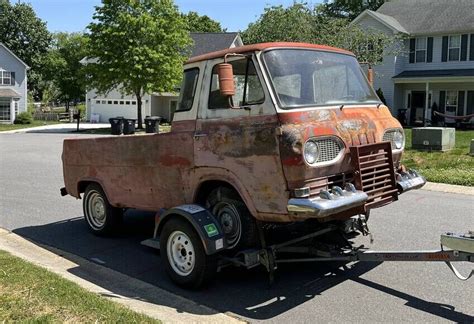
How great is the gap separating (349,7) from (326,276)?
192 feet

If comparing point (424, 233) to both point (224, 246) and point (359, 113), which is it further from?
point (224, 246)

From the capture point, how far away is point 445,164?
14.5 m

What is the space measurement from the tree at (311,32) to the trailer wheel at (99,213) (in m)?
21.3

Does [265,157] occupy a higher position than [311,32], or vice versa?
[311,32]

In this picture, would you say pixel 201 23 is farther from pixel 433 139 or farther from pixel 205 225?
pixel 205 225

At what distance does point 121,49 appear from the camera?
3453 centimetres

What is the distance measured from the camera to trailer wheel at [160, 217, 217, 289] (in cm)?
538

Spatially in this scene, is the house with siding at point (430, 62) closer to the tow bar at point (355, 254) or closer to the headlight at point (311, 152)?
the tow bar at point (355, 254)

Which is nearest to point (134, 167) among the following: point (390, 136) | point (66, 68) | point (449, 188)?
point (390, 136)

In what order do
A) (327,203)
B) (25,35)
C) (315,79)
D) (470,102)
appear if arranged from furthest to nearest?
(25,35) < (470,102) < (315,79) < (327,203)

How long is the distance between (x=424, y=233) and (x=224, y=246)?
3.60 meters

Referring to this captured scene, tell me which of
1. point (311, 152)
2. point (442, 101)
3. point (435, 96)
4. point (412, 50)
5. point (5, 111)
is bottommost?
point (311, 152)

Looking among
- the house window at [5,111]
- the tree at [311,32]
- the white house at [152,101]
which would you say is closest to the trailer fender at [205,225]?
the tree at [311,32]

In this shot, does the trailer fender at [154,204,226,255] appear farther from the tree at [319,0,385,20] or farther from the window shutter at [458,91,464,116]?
the tree at [319,0,385,20]
